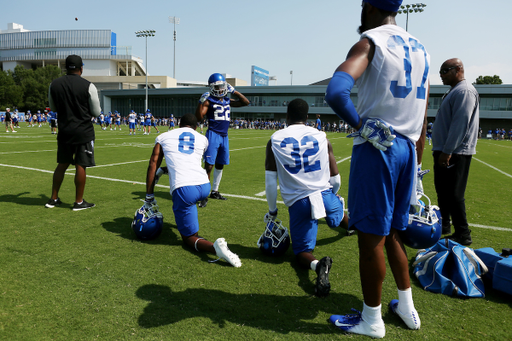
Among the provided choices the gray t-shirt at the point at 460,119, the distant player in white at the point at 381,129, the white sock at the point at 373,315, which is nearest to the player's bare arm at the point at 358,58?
the distant player in white at the point at 381,129

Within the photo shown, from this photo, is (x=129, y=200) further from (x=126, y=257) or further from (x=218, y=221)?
(x=126, y=257)

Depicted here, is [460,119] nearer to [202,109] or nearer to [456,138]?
[456,138]

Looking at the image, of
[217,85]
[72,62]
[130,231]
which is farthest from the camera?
[217,85]

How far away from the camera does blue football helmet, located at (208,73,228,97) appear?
6.20 meters

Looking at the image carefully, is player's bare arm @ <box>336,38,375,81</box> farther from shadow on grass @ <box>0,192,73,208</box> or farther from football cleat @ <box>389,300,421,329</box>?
shadow on grass @ <box>0,192,73,208</box>

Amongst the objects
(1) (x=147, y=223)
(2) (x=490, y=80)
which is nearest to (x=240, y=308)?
(1) (x=147, y=223)

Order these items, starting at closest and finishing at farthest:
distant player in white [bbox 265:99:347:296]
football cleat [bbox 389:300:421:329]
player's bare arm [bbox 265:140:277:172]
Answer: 1. football cleat [bbox 389:300:421:329]
2. distant player in white [bbox 265:99:347:296]
3. player's bare arm [bbox 265:140:277:172]

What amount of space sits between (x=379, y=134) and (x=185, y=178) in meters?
2.42

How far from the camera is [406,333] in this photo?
7.59ft

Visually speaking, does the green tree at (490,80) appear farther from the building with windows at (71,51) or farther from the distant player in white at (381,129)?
the distant player in white at (381,129)

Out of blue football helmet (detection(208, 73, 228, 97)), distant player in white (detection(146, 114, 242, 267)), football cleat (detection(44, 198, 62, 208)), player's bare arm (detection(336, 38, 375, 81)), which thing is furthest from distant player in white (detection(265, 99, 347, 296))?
football cleat (detection(44, 198, 62, 208))

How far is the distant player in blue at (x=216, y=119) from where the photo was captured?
6242 millimetres

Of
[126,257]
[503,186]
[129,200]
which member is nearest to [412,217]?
[126,257]

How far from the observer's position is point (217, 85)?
20.4 ft
